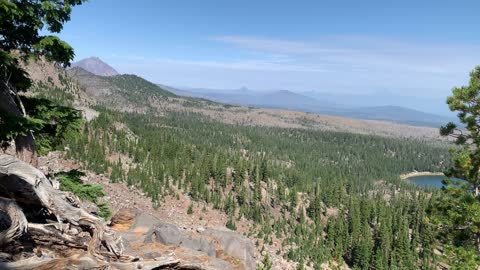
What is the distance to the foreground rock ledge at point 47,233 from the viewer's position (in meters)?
12.5

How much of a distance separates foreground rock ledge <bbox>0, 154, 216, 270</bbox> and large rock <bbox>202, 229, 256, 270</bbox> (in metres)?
7.25

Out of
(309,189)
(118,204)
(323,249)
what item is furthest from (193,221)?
(309,189)

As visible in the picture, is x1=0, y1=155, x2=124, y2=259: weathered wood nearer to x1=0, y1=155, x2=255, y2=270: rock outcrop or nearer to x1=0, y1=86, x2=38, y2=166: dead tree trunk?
x1=0, y1=155, x2=255, y2=270: rock outcrop

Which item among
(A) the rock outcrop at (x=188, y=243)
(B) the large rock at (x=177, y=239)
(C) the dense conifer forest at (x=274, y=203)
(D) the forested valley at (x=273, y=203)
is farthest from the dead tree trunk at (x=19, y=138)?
(C) the dense conifer forest at (x=274, y=203)

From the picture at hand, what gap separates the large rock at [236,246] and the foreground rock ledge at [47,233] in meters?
7.25

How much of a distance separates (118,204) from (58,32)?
275 ft

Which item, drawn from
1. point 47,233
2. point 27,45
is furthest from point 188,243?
point 27,45

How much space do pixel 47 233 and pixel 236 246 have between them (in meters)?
12.7

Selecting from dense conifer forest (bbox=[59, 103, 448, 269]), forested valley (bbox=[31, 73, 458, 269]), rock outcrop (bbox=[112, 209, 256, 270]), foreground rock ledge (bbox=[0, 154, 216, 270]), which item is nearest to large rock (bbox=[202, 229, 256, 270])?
rock outcrop (bbox=[112, 209, 256, 270])

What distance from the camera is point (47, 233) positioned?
14.1m

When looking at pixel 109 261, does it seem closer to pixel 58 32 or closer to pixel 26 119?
pixel 26 119

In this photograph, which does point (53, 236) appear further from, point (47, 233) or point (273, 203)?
point (273, 203)

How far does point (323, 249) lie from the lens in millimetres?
126688

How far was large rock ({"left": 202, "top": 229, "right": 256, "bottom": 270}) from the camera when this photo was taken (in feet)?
74.9
